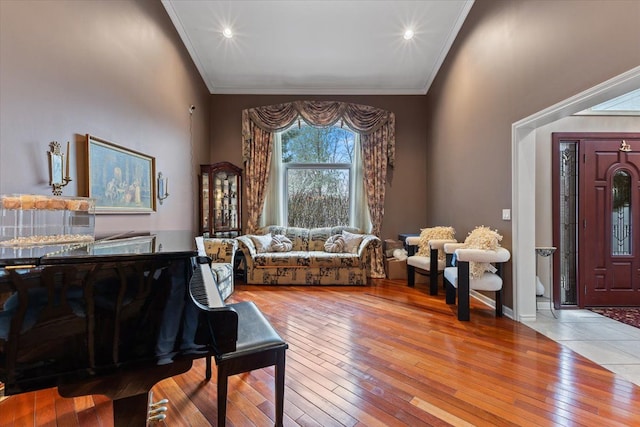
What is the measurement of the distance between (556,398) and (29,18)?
407cm

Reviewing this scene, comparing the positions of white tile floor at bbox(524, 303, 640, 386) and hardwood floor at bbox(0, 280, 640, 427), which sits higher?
white tile floor at bbox(524, 303, 640, 386)

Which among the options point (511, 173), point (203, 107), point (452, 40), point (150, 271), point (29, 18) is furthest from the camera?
point (203, 107)

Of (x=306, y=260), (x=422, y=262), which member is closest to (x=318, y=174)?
(x=306, y=260)

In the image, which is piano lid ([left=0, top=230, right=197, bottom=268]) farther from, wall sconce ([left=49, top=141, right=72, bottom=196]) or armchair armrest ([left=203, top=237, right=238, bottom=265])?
armchair armrest ([left=203, top=237, right=238, bottom=265])

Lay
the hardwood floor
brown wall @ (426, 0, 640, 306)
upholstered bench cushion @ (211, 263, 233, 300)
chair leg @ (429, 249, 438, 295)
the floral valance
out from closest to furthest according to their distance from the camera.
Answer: the hardwood floor < brown wall @ (426, 0, 640, 306) < upholstered bench cushion @ (211, 263, 233, 300) < chair leg @ (429, 249, 438, 295) < the floral valance

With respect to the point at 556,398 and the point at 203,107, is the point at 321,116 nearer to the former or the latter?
the point at 203,107

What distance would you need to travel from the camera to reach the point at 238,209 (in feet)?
16.4

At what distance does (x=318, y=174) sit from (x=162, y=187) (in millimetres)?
2844

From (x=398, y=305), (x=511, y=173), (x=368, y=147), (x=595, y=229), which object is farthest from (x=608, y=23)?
(x=368, y=147)

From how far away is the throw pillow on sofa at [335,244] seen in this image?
4.75m

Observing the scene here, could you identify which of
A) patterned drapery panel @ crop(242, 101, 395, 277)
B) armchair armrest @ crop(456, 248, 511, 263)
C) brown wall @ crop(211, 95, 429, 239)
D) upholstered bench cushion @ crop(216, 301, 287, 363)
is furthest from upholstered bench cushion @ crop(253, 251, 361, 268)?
upholstered bench cushion @ crop(216, 301, 287, 363)

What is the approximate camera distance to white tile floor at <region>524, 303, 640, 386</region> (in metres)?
2.02

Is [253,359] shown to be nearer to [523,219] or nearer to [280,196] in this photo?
[523,219]

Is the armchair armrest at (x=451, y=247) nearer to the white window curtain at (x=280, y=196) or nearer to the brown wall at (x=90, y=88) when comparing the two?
→ the white window curtain at (x=280, y=196)
